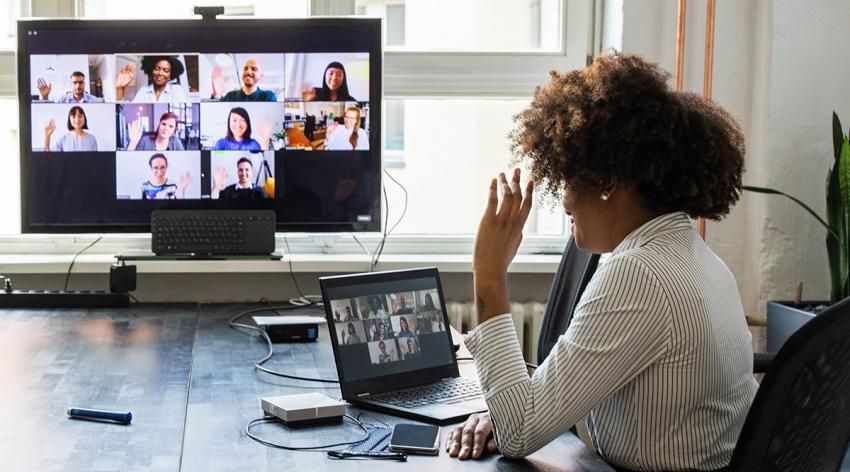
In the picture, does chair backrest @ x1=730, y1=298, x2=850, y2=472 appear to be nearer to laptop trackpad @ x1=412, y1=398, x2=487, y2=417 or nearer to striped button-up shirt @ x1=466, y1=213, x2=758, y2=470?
striped button-up shirt @ x1=466, y1=213, x2=758, y2=470

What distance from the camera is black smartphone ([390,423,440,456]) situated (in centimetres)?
141

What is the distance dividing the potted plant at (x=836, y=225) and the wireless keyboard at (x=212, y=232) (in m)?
1.39

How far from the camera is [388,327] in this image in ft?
6.03

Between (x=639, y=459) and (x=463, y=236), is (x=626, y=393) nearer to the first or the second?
(x=639, y=459)

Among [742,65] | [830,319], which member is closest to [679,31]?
[742,65]

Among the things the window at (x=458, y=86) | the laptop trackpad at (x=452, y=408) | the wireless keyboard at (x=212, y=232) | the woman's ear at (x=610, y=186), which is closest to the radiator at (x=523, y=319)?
the window at (x=458, y=86)

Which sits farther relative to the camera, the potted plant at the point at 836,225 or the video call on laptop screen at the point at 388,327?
the potted plant at the point at 836,225

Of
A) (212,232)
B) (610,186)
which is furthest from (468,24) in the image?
(610,186)

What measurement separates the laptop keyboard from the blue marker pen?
Result: 413 millimetres

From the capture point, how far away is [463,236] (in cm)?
333

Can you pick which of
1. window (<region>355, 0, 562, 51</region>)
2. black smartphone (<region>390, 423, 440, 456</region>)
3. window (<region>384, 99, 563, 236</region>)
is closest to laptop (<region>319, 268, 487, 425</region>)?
black smartphone (<region>390, 423, 440, 456</region>)

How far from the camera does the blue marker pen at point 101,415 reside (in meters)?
1.56

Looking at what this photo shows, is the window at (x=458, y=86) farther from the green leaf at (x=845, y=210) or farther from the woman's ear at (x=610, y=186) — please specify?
the woman's ear at (x=610, y=186)

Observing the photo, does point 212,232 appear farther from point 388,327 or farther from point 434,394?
point 434,394
